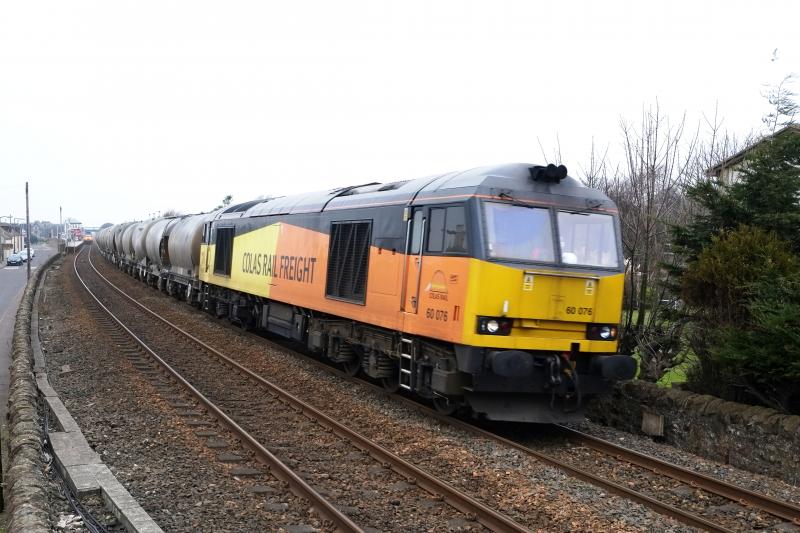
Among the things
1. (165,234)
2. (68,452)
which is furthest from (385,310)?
(165,234)

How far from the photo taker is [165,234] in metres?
29.5

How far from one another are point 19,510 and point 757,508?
20.5ft

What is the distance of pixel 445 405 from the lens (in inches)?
384

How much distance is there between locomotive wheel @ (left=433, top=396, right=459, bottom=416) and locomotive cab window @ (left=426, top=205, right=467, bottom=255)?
1.96 m

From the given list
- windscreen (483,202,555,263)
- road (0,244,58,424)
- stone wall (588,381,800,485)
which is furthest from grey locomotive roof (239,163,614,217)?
road (0,244,58,424)

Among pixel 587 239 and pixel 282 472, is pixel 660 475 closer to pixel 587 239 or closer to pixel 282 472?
pixel 587 239

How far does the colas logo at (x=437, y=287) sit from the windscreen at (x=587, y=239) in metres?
1.48

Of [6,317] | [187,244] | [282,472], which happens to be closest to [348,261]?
[282,472]

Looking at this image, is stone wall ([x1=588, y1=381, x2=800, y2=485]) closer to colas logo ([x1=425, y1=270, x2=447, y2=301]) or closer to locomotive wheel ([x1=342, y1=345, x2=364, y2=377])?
colas logo ([x1=425, y1=270, x2=447, y2=301])

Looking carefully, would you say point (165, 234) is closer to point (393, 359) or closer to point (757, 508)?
point (393, 359)

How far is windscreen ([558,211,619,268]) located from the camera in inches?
351

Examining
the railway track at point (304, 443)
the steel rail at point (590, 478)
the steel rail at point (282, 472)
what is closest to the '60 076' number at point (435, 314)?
the steel rail at point (590, 478)

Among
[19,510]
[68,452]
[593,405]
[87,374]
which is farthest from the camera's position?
[87,374]

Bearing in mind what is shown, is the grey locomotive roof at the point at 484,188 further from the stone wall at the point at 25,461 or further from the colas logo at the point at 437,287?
the stone wall at the point at 25,461
